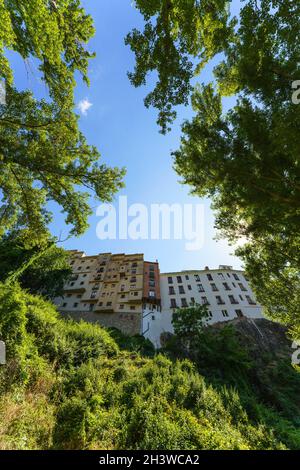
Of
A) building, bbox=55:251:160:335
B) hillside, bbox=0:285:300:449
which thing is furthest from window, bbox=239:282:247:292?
hillside, bbox=0:285:300:449

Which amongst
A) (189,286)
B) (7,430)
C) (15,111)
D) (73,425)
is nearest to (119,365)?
(73,425)

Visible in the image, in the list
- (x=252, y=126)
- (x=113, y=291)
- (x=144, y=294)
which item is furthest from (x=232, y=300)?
(x=252, y=126)

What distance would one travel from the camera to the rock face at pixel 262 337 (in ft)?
73.2

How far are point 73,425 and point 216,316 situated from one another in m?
28.6

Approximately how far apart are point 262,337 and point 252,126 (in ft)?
87.7

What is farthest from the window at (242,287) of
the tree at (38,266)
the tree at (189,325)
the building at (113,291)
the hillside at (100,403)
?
the tree at (38,266)

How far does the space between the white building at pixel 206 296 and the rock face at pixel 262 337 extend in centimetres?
268

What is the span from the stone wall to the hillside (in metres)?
15.1

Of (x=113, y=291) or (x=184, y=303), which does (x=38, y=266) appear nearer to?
(x=113, y=291)

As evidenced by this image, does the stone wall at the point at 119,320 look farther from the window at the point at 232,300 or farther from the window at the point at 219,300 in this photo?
the window at the point at 232,300

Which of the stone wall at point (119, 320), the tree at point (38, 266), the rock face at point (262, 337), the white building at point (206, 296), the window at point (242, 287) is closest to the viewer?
the rock face at point (262, 337)

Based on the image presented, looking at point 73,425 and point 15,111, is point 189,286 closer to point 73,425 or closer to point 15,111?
point 73,425

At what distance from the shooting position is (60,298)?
111ft

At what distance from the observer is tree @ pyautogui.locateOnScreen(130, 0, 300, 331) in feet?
17.5
